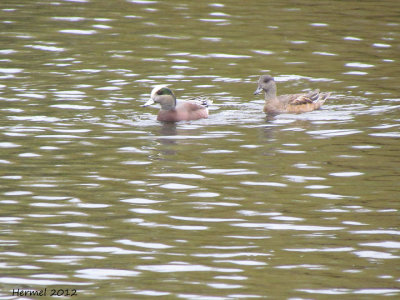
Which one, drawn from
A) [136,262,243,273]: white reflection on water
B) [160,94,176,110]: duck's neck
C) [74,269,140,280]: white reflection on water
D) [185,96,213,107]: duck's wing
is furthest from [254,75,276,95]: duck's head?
[74,269,140,280]: white reflection on water

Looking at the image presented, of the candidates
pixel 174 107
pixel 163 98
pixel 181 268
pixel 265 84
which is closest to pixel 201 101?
pixel 174 107

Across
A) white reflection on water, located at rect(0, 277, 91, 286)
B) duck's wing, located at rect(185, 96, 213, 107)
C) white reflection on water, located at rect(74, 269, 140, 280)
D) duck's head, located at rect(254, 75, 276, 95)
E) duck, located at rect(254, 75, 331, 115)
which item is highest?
duck's head, located at rect(254, 75, 276, 95)

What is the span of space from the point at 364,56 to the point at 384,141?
7.32 meters

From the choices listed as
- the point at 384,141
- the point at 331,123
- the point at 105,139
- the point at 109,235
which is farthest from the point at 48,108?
the point at 109,235

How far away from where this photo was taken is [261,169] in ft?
44.2

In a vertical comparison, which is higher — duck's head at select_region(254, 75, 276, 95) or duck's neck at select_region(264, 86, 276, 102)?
duck's head at select_region(254, 75, 276, 95)

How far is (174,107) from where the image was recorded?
1739 cm

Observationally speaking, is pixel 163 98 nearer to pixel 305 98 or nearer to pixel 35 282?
pixel 305 98

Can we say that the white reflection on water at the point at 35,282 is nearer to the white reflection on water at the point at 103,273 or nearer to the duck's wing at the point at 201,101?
the white reflection on water at the point at 103,273

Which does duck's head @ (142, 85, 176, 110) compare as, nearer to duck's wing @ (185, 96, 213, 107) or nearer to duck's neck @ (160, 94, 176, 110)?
duck's neck @ (160, 94, 176, 110)

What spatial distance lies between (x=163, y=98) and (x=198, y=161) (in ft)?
11.6

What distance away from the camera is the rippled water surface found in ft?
31.3

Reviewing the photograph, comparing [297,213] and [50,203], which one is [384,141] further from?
[50,203]

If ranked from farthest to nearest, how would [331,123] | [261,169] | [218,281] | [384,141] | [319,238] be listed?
[331,123], [384,141], [261,169], [319,238], [218,281]
